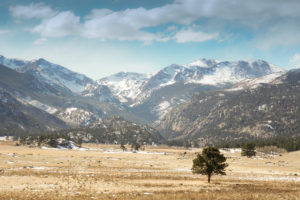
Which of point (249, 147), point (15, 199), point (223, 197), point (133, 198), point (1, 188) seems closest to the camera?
point (15, 199)

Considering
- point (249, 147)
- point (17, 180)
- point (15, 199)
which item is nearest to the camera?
point (15, 199)

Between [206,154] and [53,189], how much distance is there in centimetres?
3148

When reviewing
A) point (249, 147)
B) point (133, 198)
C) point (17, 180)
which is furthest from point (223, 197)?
point (249, 147)

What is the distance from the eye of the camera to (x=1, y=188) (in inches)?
1619

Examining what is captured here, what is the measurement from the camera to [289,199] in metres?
37.5

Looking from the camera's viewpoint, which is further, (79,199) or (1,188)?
(1,188)

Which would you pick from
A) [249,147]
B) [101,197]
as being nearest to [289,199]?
[101,197]

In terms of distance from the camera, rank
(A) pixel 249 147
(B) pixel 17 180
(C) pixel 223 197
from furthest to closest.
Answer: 1. (A) pixel 249 147
2. (B) pixel 17 180
3. (C) pixel 223 197

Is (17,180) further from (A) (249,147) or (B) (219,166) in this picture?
(A) (249,147)

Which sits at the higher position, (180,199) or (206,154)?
(206,154)

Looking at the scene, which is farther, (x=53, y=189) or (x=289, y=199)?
(x=53, y=189)

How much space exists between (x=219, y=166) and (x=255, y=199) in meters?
23.8

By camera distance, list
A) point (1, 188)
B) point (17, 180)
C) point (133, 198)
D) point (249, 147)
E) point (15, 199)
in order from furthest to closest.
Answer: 1. point (249, 147)
2. point (17, 180)
3. point (1, 188)
4. point (133, 198)
5. point (15, 199)

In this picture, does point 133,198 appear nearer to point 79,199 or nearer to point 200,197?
point 79,199
